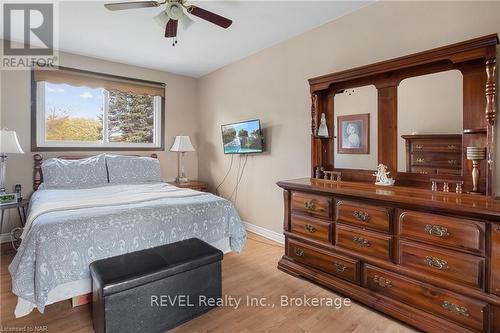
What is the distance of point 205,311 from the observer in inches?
78.9

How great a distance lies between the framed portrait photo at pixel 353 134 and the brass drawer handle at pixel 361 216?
0.72 metres

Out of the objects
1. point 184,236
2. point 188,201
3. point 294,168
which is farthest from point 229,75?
point 184,236

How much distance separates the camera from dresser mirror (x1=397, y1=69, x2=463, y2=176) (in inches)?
79.6

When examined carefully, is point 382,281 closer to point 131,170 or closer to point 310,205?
point 310,205

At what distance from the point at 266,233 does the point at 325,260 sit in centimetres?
144

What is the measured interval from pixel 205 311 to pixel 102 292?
2.58 feet

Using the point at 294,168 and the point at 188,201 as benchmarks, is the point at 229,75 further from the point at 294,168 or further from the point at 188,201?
the point at 188,201

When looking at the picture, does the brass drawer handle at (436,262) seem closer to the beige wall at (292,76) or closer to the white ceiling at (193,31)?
the beige wall at (292,76)

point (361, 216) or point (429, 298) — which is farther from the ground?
point (361, 216)

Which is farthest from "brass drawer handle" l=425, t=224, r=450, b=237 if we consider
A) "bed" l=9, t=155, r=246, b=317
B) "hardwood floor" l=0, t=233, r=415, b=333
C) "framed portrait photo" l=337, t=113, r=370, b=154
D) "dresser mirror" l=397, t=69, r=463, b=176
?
"bed" l=9, t=155, r=246, b=317

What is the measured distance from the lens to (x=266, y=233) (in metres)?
3.73

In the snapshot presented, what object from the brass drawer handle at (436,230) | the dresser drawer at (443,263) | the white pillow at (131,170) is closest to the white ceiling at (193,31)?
the white pillow at (131,170)

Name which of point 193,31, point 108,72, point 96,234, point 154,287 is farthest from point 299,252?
point 108,72

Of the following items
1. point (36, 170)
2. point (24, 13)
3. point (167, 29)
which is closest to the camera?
point (167, 29)
